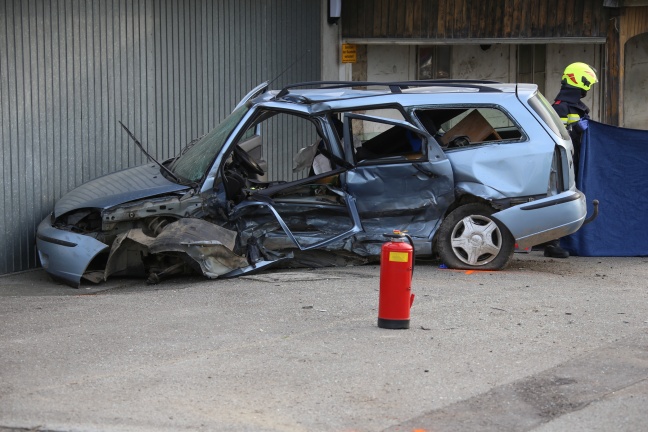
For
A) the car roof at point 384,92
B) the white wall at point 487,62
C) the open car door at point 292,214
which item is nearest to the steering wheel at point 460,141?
the car roof at point 384,92

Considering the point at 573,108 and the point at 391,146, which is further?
the point at 573,108

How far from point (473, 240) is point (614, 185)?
2.27m

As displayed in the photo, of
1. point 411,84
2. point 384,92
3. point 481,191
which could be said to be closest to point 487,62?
point 411,84

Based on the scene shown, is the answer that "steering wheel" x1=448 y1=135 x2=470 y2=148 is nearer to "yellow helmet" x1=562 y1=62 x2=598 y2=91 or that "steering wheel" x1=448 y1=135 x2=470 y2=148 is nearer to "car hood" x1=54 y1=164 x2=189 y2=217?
"yellow helmet" x1=562 y1=62 x2=598 y2=91

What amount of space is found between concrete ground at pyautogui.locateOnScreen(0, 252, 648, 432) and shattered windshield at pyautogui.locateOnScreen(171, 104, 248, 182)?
1.08m

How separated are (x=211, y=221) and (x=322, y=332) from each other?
2683 millimetres

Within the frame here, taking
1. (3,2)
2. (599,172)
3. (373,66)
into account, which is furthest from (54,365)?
(373,66)

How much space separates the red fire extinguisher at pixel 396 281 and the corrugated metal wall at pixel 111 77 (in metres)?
4.76

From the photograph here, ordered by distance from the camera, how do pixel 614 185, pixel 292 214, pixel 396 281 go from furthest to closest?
pixel 614 185
pixel 292 214
pixel 396 281

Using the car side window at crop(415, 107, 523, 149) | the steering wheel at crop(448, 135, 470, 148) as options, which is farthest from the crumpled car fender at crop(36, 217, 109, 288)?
the steering wheel at crop(448, 135, 470, 148)

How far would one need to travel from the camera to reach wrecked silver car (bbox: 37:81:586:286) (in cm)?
1020

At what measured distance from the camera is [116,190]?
1033 cm

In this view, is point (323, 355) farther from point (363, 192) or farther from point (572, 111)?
point (572, 111)

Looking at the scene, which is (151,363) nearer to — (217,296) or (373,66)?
(217,296)
